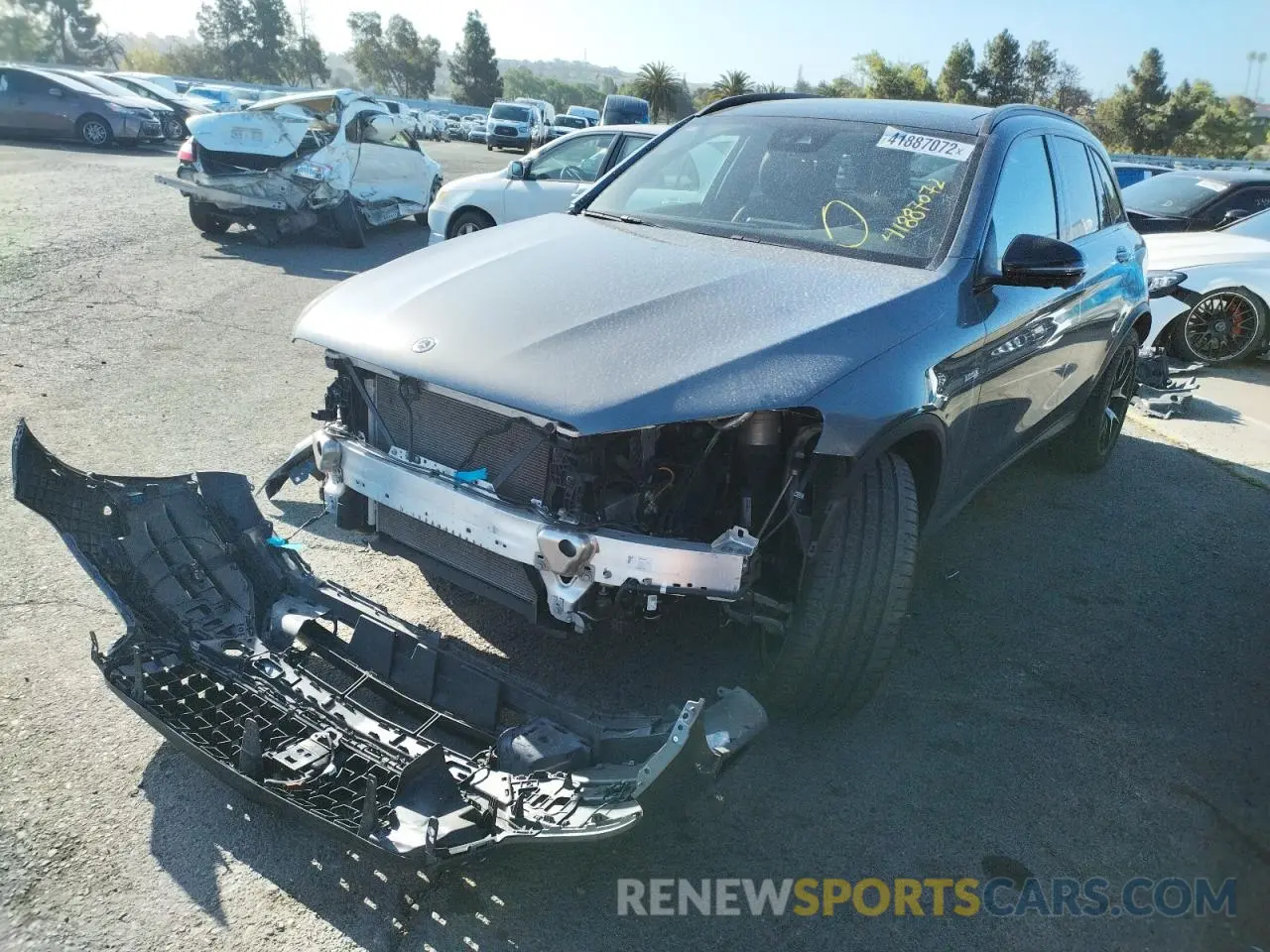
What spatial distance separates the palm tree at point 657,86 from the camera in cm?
5659

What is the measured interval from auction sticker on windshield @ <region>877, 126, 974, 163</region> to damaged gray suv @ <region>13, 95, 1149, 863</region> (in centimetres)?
2

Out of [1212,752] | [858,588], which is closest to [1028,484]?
[1212,752]

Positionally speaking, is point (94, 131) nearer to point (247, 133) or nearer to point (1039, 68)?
point (247, 133)

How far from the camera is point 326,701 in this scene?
2.71 m

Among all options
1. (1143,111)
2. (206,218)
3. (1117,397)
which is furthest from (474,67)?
(1117,397)

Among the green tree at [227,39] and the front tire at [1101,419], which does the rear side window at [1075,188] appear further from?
the green tree at [227,39]

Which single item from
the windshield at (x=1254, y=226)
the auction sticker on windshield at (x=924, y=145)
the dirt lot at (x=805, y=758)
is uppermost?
the auction sticker on windshield at (x=924, y=145)

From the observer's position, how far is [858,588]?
9.24ft

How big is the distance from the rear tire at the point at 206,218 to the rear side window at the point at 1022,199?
32.0 feet

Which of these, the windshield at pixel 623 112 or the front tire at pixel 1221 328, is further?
the windshield at pixel 623 112

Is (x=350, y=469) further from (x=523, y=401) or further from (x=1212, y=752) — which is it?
(x=1212, y=752)

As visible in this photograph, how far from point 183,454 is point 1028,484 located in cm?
478

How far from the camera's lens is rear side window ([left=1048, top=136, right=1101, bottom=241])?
4289mm

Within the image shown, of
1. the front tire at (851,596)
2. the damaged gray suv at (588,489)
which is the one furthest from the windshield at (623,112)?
the front tire at (851,596)
